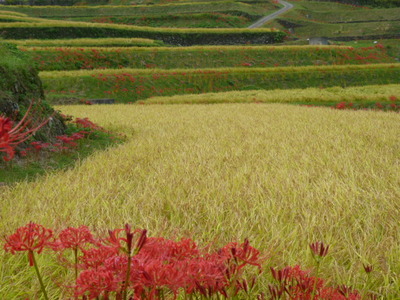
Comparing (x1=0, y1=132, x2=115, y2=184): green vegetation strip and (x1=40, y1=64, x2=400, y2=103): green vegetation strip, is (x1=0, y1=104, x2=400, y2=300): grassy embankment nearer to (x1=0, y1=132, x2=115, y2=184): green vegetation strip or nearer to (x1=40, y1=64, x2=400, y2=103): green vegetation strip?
(x1=0, y1=132, x2=115, y2=184): green vegetation strip

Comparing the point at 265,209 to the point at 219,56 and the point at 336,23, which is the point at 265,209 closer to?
the point at 219,56

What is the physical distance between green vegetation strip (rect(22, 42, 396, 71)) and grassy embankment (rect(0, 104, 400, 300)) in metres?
19.4

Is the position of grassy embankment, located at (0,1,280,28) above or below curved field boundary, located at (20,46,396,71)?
above

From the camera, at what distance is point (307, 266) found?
182 cm

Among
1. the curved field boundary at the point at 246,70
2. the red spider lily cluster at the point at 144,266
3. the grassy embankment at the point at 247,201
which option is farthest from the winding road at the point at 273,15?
the red spider lily cluster at the point at 144,266

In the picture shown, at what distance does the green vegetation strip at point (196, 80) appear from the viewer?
60.8ft

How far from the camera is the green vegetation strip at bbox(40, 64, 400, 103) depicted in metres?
18.5

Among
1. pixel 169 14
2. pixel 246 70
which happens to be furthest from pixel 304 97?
pixel 169 14

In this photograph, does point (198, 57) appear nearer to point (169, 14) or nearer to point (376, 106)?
point (376, 106)

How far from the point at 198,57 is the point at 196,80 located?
5.40 m

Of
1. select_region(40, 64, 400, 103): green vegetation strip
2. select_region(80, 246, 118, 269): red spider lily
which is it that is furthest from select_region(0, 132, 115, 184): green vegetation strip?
select_region(40, 64, 400, 103): green vegetation strip

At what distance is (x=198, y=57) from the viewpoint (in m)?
26.5

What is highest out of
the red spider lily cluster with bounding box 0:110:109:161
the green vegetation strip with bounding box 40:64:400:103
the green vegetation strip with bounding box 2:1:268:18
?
the green vegetation strip with bounding box 2:1:268:18

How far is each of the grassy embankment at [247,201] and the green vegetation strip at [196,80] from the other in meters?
13.9
